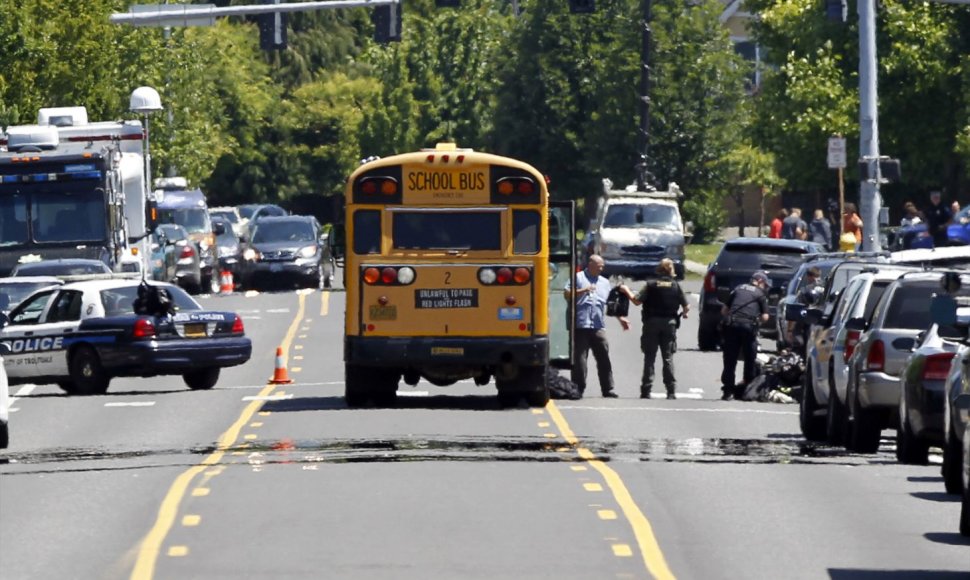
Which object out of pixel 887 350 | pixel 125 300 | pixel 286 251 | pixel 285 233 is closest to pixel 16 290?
pixel 125 300

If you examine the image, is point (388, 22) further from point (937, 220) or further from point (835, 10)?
point (937, 220)

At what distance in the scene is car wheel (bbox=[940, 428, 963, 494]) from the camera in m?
15.8

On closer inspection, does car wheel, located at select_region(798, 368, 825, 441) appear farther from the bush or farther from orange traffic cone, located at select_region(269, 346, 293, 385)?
the bush

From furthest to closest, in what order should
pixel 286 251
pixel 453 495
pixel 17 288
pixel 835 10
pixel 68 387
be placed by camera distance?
pixel 286 251 < pixel 835 10 < pixel 17 288 < pixel 68 387 < pixel 453 495

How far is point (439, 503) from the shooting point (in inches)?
644

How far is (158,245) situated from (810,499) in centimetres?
3175

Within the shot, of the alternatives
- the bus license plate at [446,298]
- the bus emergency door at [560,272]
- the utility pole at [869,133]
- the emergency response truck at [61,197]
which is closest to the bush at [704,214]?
the utility pole at [869,133]

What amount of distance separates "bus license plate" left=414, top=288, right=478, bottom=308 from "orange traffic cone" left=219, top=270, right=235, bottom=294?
2900 cm

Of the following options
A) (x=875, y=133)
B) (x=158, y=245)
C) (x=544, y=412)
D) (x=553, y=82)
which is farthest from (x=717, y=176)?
(x=544, y=412)

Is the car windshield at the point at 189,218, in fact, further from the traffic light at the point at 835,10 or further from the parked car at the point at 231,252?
the traffic light at the point at 835,10

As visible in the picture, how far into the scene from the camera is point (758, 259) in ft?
124

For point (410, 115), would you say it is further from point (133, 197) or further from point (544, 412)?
point (544, 412)

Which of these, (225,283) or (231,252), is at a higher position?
(231,252)

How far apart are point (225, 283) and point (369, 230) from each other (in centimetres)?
2896
